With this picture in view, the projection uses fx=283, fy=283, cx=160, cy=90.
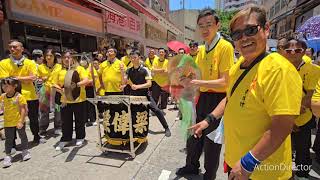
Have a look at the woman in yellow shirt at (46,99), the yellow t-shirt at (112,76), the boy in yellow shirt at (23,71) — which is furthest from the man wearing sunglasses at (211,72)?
the woman in yellow shirt at (46,99)

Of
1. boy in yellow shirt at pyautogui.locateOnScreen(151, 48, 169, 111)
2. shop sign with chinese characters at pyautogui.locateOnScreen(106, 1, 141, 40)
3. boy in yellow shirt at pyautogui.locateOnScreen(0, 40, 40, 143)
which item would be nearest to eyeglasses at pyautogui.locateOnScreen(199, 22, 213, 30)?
boy in yellow shirt at pyautogui.locateOnScreen(0, 40, 40, 143)

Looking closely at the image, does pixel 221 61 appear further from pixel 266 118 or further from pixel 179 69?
pixel 266 118

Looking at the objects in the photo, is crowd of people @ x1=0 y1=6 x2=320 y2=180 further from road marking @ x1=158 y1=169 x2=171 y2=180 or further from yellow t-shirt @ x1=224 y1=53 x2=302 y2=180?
road marking @ x1=158 y1=169 x2=171 y2=180

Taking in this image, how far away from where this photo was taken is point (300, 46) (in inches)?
149

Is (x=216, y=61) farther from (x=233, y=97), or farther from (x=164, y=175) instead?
(x=164, y=175)

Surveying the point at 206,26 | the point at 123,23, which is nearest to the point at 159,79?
the point at 206,26

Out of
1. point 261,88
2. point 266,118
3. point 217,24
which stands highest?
point 217,24

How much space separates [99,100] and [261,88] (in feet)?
12.2

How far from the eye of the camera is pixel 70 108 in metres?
5.51

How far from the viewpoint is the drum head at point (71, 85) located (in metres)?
5.17

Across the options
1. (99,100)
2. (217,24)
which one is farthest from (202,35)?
(99,100)

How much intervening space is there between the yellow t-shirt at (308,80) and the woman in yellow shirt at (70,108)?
12.5 ft

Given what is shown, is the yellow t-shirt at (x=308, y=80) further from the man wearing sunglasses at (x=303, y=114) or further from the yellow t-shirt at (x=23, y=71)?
the yellow t-shirt at (x=23, y=71)

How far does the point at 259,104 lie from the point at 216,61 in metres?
1.65
